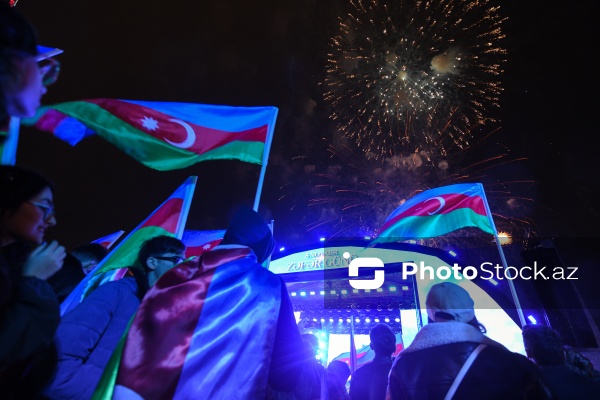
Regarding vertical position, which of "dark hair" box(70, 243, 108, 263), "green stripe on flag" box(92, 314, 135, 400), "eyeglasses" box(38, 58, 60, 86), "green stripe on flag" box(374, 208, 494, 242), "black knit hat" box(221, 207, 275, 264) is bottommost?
"green stripe on flag" box(92, 314, 135, 400)

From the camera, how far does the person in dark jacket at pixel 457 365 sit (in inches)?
94.0

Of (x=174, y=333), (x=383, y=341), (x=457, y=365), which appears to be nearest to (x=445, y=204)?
(x=383, y=341)

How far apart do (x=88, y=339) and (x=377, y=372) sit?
3.56 meters

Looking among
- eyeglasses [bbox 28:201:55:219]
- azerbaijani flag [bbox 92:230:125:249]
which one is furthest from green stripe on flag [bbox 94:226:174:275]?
azerbaijani flag [bbox 92:230:125:249]

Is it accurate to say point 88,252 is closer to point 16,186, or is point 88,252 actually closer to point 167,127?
point 167,127

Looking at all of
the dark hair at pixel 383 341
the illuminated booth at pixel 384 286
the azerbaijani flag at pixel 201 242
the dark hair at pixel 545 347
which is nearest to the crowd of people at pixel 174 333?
the dark hair at pixel 545 347

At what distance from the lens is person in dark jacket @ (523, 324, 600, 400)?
2777mm

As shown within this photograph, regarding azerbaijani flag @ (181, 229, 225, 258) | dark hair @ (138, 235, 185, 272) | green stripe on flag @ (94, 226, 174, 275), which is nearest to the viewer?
dark hair @ (138, 235, 185, 272)

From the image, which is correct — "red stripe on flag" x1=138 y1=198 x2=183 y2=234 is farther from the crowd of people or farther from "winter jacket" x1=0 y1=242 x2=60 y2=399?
"winter jacket" x1=0 y1=242 x2=60 y2=399

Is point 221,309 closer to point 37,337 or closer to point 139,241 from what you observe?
point 37,337

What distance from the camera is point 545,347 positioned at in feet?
10.00

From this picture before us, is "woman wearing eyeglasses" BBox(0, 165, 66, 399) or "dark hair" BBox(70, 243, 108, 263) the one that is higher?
"dark hair" BBox(70, 243, 108, 263)

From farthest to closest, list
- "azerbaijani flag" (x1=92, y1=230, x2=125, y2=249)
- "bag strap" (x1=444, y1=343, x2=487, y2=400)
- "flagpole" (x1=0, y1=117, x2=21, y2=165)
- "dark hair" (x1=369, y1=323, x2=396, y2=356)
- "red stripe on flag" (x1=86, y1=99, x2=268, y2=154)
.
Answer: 1. "azerbaijani flag" (x1=92, y1=230, x2=125, y2=249)
2. "dark hair" (x1=369, y1=323, x2=396, y2=356)
3. "red stripe on flag" (x1=86, y1=99, x2=268, y2=154)
4. "bag strap" (x1=444, y1=343, x2=487, y2=400)
5. "flagpole" (x1=0, y1=117, x2=21, y2=165)

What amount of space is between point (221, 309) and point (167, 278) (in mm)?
460
